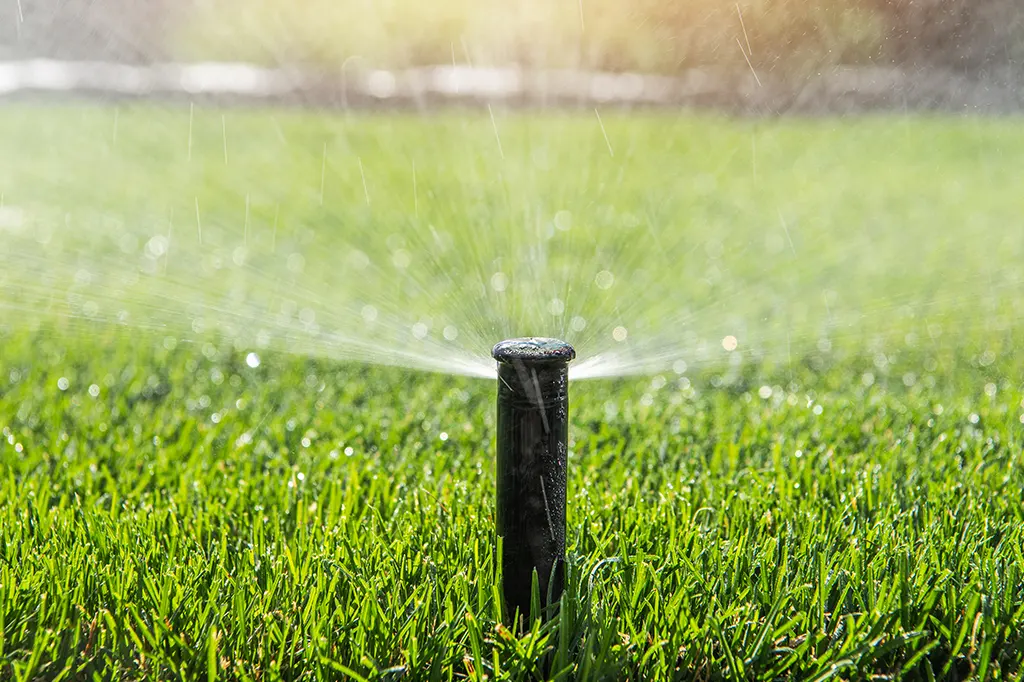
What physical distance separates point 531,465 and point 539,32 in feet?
74.1

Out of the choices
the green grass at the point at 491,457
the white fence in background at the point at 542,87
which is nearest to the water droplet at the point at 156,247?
the green grass at the point at 491,457

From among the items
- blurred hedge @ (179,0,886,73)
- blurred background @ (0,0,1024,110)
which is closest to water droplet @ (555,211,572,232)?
blurred background @ (0,0,1024,110)

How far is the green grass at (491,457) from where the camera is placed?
1.82m

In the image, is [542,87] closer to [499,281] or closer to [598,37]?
[598,37]

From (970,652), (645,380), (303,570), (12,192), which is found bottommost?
(970,652)

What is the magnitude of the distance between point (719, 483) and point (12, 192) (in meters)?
7.44

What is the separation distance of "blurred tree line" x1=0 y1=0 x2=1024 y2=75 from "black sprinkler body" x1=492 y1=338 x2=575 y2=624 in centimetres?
1685

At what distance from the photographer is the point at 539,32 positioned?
2312cm

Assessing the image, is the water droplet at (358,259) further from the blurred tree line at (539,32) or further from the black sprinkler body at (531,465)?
the blurred tree line at (539,32)

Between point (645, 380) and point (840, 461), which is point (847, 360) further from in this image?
point (840, 461)

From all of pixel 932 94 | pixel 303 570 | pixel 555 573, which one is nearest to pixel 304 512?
pixel 303 570

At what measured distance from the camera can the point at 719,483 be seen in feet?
8.86

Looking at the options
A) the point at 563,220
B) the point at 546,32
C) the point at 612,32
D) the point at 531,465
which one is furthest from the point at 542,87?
the point at 531,465

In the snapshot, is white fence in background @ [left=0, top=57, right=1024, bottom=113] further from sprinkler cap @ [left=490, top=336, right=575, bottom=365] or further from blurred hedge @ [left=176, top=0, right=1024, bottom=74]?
sprinkler cap @ [left=490, top=336, right=575, bottom=365]
